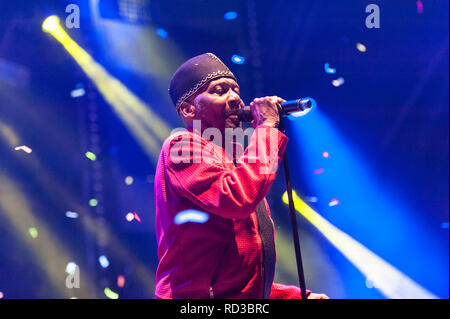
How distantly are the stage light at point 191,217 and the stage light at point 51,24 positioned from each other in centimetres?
230

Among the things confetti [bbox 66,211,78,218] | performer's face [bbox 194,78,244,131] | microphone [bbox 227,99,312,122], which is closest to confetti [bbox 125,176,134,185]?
confetti [bbox 66,211,78,218]

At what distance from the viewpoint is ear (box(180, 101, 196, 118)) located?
6.03 ft

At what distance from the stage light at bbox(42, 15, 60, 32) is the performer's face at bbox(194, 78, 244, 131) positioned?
1919mm

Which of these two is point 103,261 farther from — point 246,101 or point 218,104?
point 218,104

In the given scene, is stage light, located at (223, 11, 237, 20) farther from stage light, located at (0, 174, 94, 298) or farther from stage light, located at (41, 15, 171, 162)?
stage light, located at (0, 174, 94, 298)

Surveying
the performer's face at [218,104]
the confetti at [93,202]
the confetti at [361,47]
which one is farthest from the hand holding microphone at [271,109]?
the confetti at [361,47]

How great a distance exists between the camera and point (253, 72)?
358 cm

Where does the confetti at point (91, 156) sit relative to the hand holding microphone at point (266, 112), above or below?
above

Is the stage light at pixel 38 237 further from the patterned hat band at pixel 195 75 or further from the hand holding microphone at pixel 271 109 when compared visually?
the hand holding microphone at pixel 271 109

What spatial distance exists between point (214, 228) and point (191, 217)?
0.30 feet

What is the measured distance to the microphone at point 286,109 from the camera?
58.0 inches

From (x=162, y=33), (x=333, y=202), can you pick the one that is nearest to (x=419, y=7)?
(x=333, y=202)
